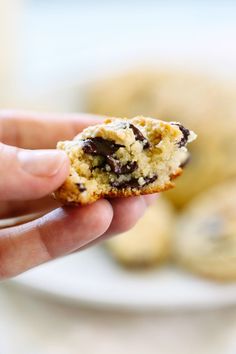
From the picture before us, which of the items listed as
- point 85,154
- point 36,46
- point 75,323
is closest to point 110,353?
point 75,323

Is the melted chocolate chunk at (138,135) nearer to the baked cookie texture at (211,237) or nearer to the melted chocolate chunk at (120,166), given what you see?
the melted chocolate chunk at (120,166)

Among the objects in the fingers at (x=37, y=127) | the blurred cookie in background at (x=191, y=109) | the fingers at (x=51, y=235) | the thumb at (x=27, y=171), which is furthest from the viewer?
the blurred cookie in background at (x=191, y=109)

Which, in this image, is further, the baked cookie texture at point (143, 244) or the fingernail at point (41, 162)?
the baked cookie texture at point (143, 244)

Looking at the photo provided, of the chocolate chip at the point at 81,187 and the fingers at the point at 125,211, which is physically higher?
the chocolate chip at the point at 81,187

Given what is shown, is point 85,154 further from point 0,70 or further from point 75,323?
point 0,70

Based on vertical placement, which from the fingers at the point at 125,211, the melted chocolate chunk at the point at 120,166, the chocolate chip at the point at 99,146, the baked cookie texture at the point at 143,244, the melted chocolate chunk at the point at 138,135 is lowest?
the baked cookie texture at the point at 143,244

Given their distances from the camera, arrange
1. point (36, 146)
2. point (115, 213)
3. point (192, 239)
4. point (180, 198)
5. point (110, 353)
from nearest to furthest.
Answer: point (115, 213) → point (36, 146) → point (110, 353) → point (192, 239) → point (180, 198)

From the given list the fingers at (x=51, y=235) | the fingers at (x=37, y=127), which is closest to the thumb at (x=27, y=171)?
the fingers at (x=51, y=235)

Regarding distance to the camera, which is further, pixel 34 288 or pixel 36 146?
pixel 34 288
